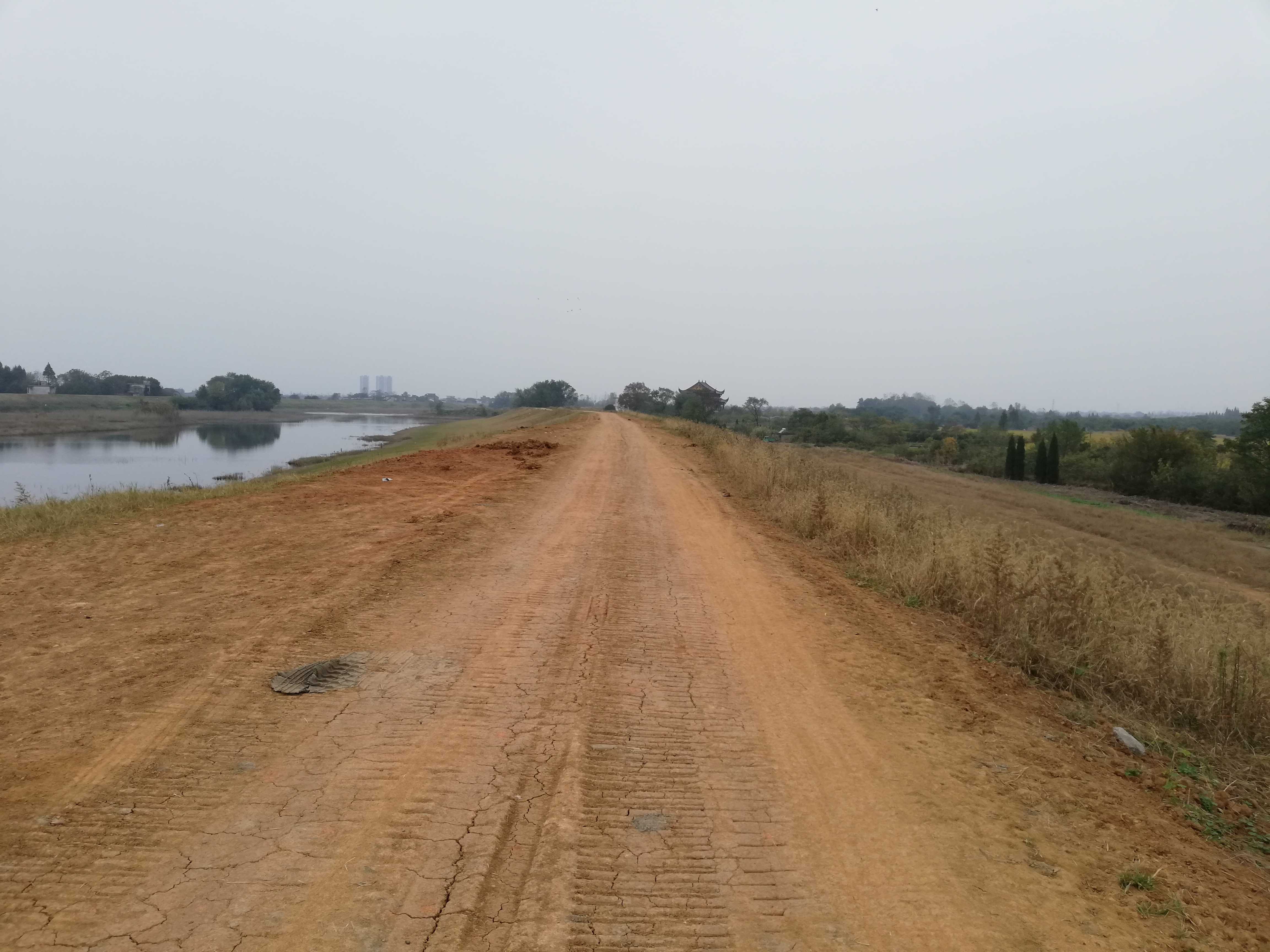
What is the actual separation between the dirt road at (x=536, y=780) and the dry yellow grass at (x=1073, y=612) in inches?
24.6

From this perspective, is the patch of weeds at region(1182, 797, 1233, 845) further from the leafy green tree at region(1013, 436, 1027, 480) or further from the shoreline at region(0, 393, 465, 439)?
the shoreline at region(0, 393, 465, 439)

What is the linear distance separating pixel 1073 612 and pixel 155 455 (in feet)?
142

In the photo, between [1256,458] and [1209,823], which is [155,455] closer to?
[1209,823]

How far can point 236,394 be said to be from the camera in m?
71.9

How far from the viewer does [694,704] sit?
176 inches

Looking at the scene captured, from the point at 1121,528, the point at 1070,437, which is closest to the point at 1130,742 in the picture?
the point at 1121,528

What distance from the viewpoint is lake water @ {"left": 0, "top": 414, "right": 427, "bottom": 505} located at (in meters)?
23.1

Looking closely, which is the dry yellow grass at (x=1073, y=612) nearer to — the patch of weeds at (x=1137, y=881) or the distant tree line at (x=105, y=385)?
the patch of weeds at (x=1137, y=881)

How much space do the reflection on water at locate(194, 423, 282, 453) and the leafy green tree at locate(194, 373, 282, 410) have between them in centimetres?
945

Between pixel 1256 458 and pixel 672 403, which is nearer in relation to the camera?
pixel 1256 458

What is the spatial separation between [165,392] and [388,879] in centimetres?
10514

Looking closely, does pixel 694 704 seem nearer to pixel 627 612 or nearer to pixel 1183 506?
pixel 627 612

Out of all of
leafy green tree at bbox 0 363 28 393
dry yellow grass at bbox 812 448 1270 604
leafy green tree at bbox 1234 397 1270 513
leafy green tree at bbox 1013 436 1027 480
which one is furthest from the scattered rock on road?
leafy green tree at bbox 0 363 28 393

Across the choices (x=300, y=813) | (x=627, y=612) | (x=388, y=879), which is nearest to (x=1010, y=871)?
(x=388, y=879)
